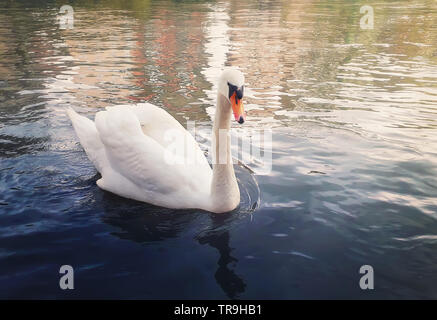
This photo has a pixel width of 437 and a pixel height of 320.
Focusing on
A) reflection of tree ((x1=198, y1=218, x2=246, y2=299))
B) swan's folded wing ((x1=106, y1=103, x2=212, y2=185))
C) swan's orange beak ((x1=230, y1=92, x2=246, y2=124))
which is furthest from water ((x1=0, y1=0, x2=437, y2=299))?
swan's orange beak ((x1=230, y1=92, x2=246, y2=124))

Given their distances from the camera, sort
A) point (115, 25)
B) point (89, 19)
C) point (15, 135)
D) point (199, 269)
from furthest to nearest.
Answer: point (89, 19)
point (115, 25)
point (15, 135)
point (199, 269)

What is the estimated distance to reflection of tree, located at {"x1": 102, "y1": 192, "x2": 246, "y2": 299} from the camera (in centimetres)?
580

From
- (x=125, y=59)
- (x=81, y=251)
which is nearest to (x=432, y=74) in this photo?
(x=125, y=59)

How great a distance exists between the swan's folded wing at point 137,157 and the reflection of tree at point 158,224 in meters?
0.37

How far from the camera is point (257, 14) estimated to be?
4191cm

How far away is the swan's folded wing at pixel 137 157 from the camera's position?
21.5 ft

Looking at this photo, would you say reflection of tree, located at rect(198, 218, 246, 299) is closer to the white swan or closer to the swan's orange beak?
the white swan

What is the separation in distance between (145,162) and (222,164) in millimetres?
1187

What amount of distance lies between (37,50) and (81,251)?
18026 millimetres

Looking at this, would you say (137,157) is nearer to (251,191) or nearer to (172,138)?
(172,138)

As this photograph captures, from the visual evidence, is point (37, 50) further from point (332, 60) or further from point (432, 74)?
point (432, 74)

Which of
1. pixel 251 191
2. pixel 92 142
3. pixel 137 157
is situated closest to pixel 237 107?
pixel 137 157

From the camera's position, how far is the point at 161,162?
6.56 metres

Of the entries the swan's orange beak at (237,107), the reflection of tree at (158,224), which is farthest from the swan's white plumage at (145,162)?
the swan's orange beak at (237,107)
